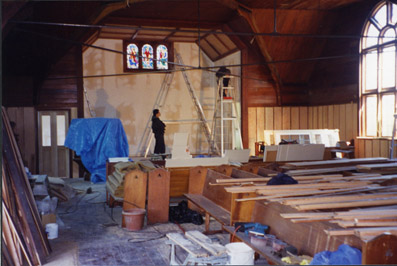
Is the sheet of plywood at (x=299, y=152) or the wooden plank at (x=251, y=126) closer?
the sheet of plywood at (x=299, y=152)

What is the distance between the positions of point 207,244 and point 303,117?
1023cm

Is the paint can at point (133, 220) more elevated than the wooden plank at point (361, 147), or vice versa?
the wooden plank at point (361, 147)

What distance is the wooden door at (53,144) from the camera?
512 inches

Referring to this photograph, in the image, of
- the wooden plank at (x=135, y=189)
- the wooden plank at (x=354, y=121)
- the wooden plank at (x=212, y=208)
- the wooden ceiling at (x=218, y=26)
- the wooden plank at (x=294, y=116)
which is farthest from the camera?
the wooden plank at (x=294, y=116)

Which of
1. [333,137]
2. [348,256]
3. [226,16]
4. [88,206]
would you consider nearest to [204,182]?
[88,206]

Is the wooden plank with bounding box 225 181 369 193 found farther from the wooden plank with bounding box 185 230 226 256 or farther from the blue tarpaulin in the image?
the blue tarpaulin

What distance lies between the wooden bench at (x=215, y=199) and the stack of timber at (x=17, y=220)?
2359 mm

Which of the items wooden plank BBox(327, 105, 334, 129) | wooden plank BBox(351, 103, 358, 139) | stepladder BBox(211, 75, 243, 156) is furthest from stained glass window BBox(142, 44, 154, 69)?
wooden plank BBox(351, 103, 358, 139)

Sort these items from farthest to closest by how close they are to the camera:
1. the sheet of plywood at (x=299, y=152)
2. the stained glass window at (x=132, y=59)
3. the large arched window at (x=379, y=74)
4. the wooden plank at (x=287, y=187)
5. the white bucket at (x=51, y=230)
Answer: the stained glass window at (x=132, y=59) → the large arched window at (x=379, y=74) → the sheet of plywood at (x=299, y=152) → the white bucket at (x=51, y=230) → the wooden plank at (x=287, y=187)

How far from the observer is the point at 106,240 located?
6047mm

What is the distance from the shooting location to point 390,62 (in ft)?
34.2

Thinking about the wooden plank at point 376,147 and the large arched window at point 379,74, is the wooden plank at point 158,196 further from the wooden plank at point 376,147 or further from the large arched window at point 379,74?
the large arched window at point 379,74

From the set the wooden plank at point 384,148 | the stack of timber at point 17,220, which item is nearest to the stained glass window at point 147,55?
the wooden plank at point 384,148

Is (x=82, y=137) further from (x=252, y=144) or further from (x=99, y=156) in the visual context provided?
(x=252, y=144)
